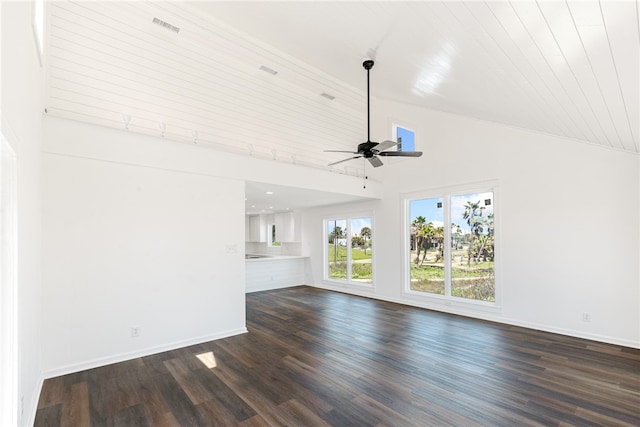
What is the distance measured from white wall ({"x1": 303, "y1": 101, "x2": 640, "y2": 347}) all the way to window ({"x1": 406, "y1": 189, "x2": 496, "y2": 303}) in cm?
27

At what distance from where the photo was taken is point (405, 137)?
7.14 meters

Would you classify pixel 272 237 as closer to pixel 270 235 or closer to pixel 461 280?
pixel 270 235

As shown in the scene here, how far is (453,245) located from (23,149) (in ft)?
21.0

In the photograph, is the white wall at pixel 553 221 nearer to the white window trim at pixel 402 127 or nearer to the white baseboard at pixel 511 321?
the white baseboard at pixel 511 321

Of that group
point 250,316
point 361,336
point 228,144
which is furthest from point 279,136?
point 361,336

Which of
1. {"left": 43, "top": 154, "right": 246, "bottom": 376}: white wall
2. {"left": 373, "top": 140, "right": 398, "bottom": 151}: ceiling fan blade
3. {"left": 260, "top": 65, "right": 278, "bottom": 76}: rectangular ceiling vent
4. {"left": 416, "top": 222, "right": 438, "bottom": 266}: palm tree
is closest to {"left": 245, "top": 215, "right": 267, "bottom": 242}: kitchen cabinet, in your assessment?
{"left": 416, "top": 222, "right": 438, "bottom": 266}: palm tree

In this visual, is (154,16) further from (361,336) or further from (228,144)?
(361,336)

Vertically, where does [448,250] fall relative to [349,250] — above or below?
above

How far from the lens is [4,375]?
184cm

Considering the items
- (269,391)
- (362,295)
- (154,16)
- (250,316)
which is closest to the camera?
(269,391)

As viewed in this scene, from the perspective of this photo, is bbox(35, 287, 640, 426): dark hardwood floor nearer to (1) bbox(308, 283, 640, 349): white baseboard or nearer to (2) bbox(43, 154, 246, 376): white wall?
(1) bbox(308, 283, 640, 349): white baseboard

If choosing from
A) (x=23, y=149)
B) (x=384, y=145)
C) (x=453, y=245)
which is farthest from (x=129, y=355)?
(x=453, y=245)

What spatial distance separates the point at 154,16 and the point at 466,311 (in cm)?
716

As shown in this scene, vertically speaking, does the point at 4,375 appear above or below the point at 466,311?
above
